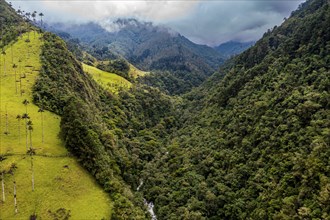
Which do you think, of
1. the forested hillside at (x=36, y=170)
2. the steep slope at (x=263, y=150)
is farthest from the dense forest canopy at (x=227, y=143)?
the forested hillside at (x=36, y=170)

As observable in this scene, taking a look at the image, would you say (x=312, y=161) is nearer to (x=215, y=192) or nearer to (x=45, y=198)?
(x=215, y=192)

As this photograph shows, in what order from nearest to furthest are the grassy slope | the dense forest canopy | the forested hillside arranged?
the forested hillside → the grassy slope → the dense forest canopy

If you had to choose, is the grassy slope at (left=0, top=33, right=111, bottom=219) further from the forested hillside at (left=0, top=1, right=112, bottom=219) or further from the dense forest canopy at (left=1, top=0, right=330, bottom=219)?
the dense forest canopy at (left=1, top=0, right=330, bottom=219)

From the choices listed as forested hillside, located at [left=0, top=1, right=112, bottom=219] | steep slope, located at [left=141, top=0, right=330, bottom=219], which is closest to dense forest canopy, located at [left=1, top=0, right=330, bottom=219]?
steep slope, located at [left=141, top=0, right=330, bottom=219]

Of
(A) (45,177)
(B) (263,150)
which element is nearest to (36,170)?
(A) (45,177)

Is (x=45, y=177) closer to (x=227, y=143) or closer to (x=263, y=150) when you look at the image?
(x=263, y=150)

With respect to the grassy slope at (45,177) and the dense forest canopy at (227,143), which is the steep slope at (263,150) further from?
the grassy slope at (45,177)

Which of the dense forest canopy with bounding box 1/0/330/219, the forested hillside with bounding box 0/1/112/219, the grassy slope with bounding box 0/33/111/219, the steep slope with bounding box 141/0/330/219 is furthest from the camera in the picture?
the dense forest canopy with bounding box 1/0/330/219

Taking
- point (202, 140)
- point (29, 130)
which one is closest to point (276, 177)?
point (202, 140)
